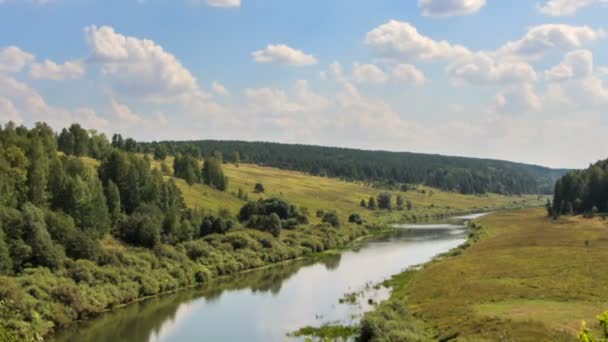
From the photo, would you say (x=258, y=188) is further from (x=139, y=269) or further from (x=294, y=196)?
(x=139, y=269)

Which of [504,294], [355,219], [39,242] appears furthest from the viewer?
[355,219]

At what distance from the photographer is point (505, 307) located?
42.8 metres

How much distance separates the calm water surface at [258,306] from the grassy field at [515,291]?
5751 mm

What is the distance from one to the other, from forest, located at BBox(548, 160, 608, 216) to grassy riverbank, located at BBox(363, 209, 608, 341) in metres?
55.9

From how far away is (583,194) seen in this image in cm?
14025

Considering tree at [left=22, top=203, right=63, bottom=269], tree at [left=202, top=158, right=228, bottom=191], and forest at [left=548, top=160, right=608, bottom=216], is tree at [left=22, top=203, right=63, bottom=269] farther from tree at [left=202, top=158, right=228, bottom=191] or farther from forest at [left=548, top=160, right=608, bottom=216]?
forest at [left=548, top=160, right=608, bottom=216]

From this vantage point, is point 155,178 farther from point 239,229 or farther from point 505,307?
point 505,307

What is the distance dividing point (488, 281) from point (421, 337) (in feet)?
67.6

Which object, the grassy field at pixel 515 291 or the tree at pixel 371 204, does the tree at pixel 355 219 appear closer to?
the tree at pixel 371 204

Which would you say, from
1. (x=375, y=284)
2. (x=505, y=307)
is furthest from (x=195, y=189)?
(x=505, y=307)

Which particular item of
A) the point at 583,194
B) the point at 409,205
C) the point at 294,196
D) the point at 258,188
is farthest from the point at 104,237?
the point at 409,205

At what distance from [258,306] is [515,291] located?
2287 cm

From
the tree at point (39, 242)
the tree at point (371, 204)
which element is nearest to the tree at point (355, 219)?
the tree at point (371, 204)

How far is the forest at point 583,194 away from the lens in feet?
447
